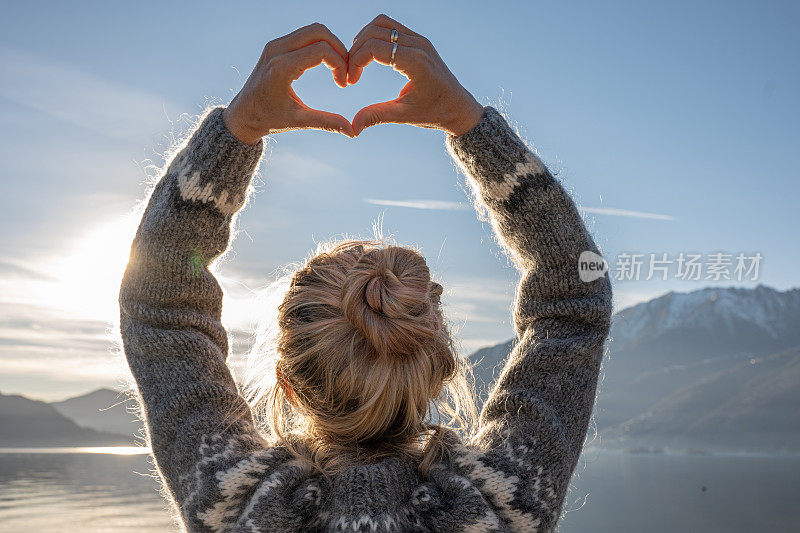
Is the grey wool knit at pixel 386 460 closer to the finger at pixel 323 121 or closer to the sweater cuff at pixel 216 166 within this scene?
the sweater cuff at pixel 216 166

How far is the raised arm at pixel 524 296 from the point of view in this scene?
1780mm

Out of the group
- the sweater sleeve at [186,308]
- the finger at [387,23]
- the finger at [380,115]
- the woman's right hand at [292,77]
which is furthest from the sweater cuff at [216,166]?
the finger at [387,23]

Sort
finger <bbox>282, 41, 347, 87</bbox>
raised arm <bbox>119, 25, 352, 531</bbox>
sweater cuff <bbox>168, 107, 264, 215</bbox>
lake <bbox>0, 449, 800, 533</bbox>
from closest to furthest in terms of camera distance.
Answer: finger <bbox>282, 41, 347, 87</bbox>
raised arm <bbox>119, 25, 352, 531</bbox>
sweater cuff <bbox>168, 107, 264, 215</bbox>
lake <bbox>0, 449, 800, 533</bbox>

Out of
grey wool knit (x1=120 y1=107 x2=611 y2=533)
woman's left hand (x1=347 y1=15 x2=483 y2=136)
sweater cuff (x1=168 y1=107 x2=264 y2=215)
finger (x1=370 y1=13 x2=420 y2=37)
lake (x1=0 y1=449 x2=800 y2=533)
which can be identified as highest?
finger (x1=370 y1=13 x2=420 y2=37)

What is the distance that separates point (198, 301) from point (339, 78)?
2.87 ft

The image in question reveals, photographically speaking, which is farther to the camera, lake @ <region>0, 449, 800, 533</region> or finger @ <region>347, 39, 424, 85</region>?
lake @ <region>0, 449, 800, 533</region>

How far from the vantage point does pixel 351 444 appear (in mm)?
1959

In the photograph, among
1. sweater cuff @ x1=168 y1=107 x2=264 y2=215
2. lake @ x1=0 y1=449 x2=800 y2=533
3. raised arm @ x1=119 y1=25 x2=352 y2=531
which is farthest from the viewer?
lake @ x1=0 y1=449 x2=800 y2=533

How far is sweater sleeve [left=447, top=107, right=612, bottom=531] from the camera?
182cm

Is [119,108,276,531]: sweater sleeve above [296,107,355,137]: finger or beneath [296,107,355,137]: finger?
beneath

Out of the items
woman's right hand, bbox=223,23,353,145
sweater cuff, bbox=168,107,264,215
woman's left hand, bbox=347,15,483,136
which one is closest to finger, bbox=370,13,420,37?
woman's left hand, bbox=347,15,483,136

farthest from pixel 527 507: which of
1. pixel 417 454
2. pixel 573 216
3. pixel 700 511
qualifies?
pixel 700 511

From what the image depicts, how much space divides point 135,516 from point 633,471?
126 metres

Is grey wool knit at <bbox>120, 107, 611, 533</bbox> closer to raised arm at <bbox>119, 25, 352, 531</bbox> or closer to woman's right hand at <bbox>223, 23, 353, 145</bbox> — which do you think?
raised arm at <bbox>119, 25, 352, 531</bbox>
